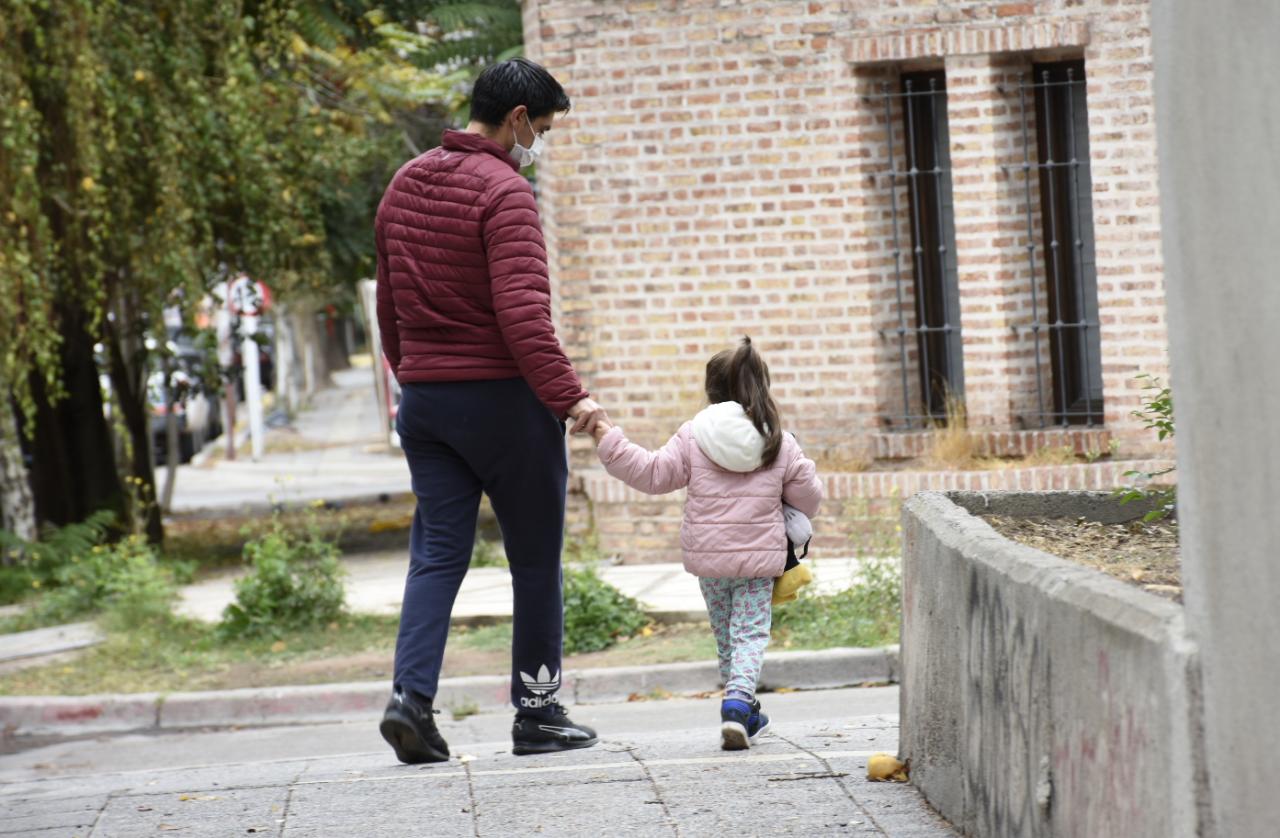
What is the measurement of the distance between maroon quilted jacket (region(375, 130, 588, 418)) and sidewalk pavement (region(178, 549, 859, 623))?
14.3 feet

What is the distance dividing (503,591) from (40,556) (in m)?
3.82

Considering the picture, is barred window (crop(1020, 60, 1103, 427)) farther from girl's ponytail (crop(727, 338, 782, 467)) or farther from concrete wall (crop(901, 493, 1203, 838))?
concrete wall (crop(901, 493, 1203, 838))

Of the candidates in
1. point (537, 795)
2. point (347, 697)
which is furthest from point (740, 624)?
point (347, 697)

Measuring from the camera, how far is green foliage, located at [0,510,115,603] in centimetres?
1263

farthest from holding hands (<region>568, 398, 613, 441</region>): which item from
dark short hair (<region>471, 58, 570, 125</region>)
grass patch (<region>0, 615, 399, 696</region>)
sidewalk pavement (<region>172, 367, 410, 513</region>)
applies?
sidewalk pavement (<region>172, 367, 410, 513</region>)

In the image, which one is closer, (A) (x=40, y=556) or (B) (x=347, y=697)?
(B) (x=347, y=697)

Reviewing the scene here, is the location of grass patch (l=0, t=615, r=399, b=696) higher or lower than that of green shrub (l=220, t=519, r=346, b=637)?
lower

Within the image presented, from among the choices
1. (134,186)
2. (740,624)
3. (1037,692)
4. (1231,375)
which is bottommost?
(740,624)

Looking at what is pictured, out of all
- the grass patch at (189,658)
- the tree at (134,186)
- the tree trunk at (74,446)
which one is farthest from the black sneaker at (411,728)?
the tree trunk at (74,446)

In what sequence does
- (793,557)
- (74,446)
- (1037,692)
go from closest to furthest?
(1037,692) → (793,557) → (74,446)

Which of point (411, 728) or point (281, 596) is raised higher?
point (411, 728)

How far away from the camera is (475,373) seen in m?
5.40

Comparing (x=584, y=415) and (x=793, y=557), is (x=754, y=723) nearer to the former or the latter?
(x=793, y=557)

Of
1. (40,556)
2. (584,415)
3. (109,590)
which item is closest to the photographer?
(584,415)
